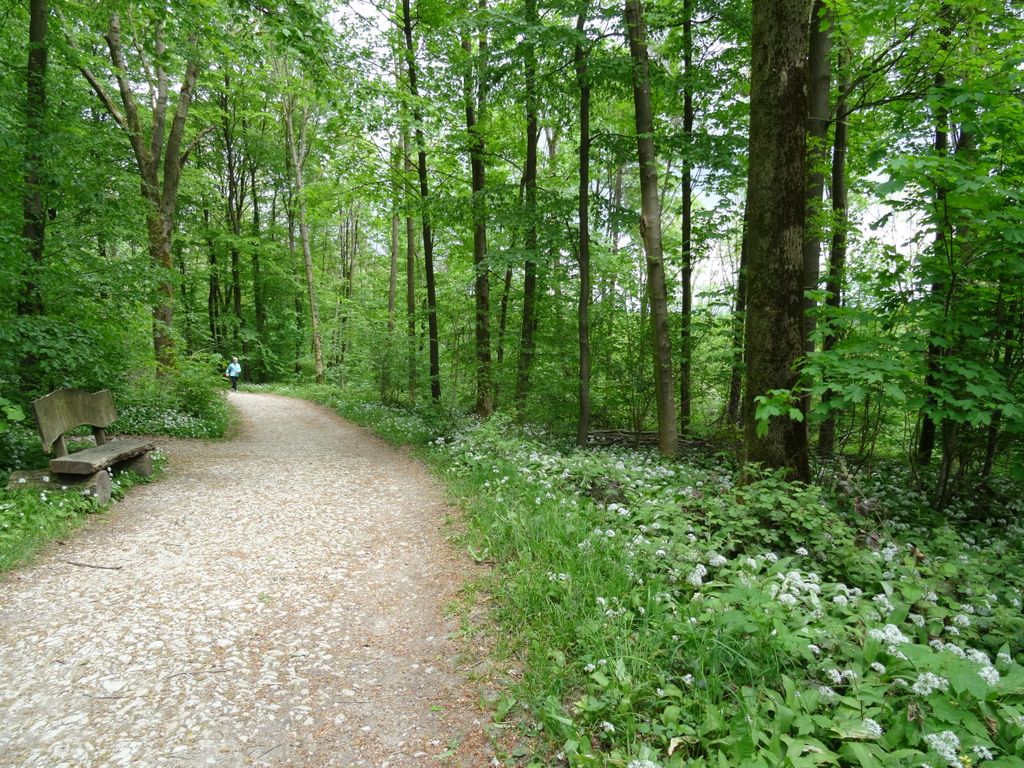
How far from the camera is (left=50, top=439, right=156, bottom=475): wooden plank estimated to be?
216 inches

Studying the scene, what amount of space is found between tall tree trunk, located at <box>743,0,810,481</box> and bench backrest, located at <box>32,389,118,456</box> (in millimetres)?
7660

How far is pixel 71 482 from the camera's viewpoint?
18.3 feet

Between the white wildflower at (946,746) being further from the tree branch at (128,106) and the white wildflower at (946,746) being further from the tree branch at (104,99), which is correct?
the tree branch at (104,99)

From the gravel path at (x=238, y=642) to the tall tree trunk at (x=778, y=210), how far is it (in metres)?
3.33

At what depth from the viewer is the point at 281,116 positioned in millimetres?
21750

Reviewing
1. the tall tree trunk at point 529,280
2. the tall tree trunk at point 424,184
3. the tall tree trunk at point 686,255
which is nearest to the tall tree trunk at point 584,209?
the tall tree trunk at point 529,280

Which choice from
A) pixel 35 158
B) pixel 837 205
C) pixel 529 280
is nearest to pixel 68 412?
pixel 35 158

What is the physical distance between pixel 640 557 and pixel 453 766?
1.80 meters

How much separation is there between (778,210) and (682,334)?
510 centimetres

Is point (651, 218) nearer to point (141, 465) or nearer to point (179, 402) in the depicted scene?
point (141, 465)

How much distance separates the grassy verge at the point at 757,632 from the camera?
1.98 meters

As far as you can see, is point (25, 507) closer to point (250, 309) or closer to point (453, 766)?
point (453, 766)

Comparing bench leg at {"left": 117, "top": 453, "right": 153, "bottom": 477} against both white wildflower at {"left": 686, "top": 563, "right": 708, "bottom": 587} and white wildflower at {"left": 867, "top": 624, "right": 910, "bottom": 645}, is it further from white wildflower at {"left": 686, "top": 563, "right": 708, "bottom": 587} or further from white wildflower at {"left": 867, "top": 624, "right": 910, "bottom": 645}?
white wildflower at {"left": 867, "top": 624, "right": 910, "bottom": 645}

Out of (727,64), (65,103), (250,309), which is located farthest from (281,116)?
(727,64)
